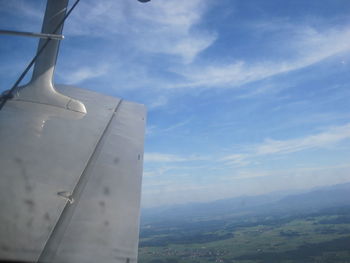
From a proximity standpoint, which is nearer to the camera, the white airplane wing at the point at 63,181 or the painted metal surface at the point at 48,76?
the white airplane wing at the point at 63,181

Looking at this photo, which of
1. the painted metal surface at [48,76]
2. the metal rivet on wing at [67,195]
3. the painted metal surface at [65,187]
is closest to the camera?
the painted metal surface at [65,187]

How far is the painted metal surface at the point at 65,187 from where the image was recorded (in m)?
1.51

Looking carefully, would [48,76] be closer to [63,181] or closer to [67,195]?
[63,181]

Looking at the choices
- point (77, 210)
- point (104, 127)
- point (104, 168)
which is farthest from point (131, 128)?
point (77, 210)

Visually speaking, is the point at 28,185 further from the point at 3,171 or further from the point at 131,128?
the point at 131,128

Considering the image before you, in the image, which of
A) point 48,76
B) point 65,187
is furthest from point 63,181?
point 48,76

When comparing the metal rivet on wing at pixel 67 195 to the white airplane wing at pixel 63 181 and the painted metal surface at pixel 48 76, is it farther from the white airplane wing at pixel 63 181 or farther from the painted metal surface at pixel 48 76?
the painted metal surface at pixel 48 76

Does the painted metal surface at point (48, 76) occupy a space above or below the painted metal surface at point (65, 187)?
above

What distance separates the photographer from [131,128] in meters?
3.30

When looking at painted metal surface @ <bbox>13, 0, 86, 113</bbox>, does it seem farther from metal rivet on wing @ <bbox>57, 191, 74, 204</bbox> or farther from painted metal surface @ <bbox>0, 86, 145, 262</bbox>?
metal rivet on wing @ <bbox>57, 191, 74, 204</bbox>

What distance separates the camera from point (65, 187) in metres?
1.91

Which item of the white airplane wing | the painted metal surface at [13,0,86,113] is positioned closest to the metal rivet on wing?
the white airplane wing

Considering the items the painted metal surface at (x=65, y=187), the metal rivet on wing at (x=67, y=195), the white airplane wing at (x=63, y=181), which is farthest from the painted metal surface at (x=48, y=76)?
the metal rivet on wing at (x=67, y=195)

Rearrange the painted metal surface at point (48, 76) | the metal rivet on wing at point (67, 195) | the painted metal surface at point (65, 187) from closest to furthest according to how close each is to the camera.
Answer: the painted metal surface at point (65, 187) < the metal rivet on wing at point (67, 195) < the painted metal surface at point (48, 76)
